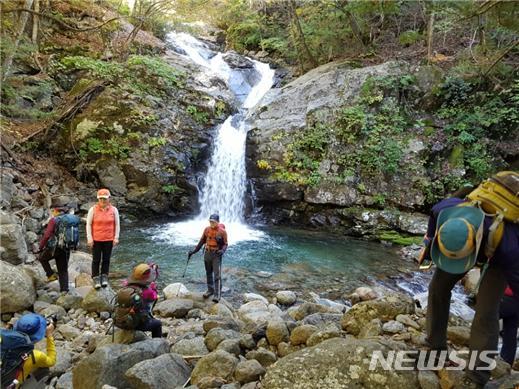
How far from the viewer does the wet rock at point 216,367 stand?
11.2ft

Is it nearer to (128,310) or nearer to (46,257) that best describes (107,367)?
(128,310)

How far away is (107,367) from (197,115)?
13.3 meters

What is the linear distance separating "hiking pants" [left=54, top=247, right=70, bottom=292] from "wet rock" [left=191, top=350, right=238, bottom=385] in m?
3.71

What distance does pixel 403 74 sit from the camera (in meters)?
14.8

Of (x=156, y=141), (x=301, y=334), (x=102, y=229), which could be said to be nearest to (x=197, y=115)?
(x=156, y=141)

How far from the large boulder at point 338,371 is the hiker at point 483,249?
0.48 metres

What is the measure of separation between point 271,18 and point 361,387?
2479cm

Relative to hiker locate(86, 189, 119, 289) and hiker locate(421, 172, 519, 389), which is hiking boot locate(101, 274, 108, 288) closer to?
hiker locate(86, 189, 119, 289)

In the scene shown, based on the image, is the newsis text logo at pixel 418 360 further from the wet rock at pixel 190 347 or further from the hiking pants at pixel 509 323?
the wet rock at pixel 190 347

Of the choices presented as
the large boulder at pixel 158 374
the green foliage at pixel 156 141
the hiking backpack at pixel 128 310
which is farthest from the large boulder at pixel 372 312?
the green foliage at pixel 156 141

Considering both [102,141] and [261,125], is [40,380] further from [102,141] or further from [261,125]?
[261,125]

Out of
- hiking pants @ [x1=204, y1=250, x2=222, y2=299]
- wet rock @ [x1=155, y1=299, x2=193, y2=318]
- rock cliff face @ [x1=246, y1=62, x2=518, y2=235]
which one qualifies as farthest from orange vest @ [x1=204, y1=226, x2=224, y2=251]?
rock cliff face @ [x1=246, y1=62, x2=518, y2=235]

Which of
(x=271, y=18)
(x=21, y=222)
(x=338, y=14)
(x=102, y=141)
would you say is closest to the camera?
(x=21, y=222)

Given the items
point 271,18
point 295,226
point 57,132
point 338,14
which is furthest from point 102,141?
point 271,18
